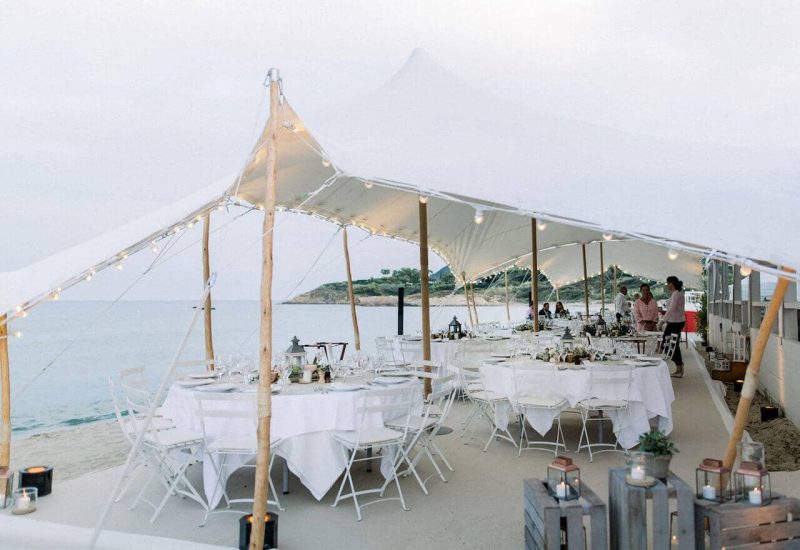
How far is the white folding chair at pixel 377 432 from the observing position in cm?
424

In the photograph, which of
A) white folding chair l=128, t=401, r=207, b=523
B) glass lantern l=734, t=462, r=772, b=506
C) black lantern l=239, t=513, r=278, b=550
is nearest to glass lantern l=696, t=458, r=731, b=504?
glass lantern l=734, t=462, r=772, b=506

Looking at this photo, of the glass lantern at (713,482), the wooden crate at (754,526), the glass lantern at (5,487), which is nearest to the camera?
the wooden crate at (754,526)

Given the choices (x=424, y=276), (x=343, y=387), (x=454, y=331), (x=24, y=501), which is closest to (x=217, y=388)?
(x=343, y=387)

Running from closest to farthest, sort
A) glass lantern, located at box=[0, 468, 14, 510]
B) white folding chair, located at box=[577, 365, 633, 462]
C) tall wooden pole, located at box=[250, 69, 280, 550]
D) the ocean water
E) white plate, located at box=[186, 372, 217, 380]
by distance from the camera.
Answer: tall wooden pole, located at box=[250, 69, 280, 550] → glass lantern, located at box=[0, 468, 14, 510] → white plate, located at box=[186, 372, 217, 380] → white folding chair, located at box=[577, 365, 633, 462] → the ocean water

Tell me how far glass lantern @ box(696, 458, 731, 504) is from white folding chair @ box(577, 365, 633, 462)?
252 centimetres

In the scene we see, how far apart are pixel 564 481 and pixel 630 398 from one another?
3.18m

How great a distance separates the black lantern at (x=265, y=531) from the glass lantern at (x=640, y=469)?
6.31 ft

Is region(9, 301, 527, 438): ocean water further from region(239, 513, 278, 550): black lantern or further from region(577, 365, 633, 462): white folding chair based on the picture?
region(577, 365, 633, 462): white folding chair

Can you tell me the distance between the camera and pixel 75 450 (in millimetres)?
7266

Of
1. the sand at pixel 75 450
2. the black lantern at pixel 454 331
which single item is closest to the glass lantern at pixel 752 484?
the sand at pixel 75 450

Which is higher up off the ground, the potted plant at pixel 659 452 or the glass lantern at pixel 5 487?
the potted plant at pixel 659 452

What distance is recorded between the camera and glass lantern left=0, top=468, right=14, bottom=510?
4.50m

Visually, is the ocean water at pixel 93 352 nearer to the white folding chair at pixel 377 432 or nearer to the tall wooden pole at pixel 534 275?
the white folding chair at pixel 377 432

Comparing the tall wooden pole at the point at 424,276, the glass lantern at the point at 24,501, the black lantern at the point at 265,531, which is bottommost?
the glass lantern at the point at 24,501
